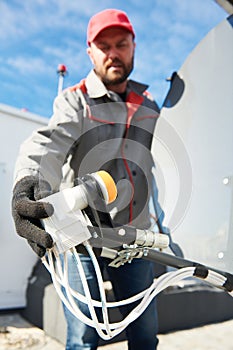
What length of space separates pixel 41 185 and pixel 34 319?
7.28 feet

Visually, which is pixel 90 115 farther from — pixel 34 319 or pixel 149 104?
pixel 34 319

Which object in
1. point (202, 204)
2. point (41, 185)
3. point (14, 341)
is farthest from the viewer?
point (14, 341)

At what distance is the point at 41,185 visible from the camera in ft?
2.44

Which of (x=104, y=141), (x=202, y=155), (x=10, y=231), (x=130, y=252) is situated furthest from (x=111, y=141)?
(x=10, y=231)

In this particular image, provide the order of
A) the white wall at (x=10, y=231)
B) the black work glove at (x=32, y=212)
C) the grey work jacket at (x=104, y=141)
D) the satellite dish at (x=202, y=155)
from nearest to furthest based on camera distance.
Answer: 1. the black work glove at (x=32, y=212)
2. the satellite dish at (x=202, y=155)
3. the grey work jacket at (x=104, y=141)
4. the white wall at (x=10, y=231)

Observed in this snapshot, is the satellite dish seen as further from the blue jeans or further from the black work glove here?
the black work glove

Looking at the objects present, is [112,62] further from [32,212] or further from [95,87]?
[32,212]

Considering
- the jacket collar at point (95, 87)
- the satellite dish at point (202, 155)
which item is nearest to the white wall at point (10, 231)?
the jacket collar at point (95, 87)

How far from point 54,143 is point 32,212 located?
42 centimetres

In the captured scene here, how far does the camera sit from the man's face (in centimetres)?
112

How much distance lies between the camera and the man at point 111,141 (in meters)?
1.07

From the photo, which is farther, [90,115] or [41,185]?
[90,115]

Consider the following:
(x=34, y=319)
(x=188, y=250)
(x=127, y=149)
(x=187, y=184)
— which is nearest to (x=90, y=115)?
(x=127, y=149)

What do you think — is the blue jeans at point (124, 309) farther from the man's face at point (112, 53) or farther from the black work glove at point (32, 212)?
the man's face at point (112, 53)
